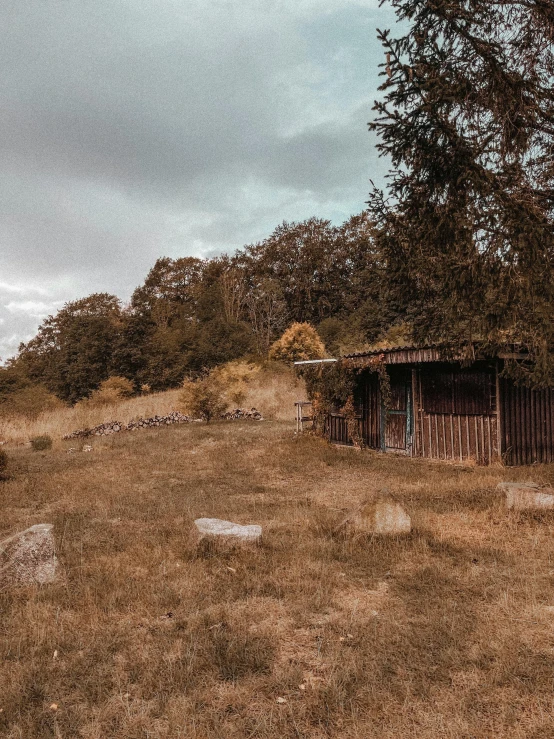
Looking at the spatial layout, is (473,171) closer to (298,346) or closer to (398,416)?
(398,416)

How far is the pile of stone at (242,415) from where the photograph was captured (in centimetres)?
2256

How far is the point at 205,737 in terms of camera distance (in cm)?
266

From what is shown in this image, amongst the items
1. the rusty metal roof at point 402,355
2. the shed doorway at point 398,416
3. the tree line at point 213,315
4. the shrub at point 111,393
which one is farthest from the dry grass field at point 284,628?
the tree line at point 213,315

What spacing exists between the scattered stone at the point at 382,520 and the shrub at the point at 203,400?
15.1 m

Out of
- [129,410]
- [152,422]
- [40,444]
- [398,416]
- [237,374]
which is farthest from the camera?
[237,374]

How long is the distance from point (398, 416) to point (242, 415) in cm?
1015

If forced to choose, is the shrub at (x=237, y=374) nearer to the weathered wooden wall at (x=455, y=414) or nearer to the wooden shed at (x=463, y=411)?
the wooden shed at (x=463, y=411)

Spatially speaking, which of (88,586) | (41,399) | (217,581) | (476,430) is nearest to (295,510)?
(217,581)

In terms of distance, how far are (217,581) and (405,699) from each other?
229 cm

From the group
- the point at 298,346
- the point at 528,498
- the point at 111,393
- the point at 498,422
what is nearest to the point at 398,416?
the point at 498,422

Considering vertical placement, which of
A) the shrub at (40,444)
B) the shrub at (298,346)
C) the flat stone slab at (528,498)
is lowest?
the shrub at (40,444)

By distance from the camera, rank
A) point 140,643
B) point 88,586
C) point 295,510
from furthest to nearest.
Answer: point 295,510 → point 88,586 → point 140,643

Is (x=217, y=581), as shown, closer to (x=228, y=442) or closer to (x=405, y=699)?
(x=405, y=699)

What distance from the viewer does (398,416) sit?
14.4m
